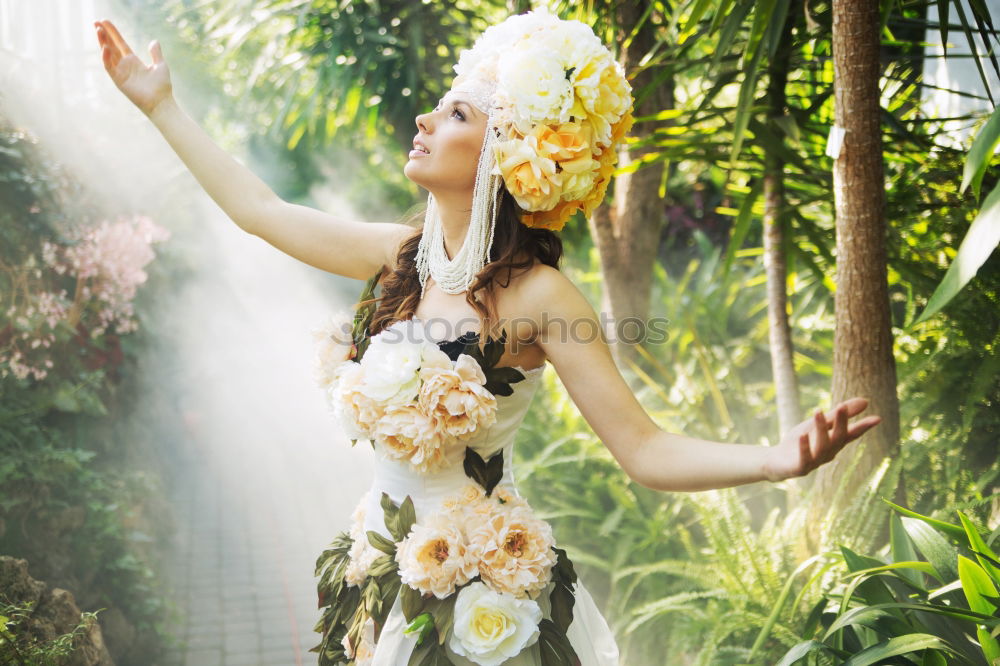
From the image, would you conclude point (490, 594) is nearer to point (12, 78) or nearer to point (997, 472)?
point (997, 472)

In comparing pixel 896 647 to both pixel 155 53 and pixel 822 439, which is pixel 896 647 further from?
pixel 155 53

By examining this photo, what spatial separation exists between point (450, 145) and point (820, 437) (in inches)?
33.5

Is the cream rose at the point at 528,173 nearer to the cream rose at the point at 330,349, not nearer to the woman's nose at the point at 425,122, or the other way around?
the woman's nose at the point at 425,122

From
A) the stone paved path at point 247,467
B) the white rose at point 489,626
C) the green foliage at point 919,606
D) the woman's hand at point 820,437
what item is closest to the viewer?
the woman's hand at point 820,437

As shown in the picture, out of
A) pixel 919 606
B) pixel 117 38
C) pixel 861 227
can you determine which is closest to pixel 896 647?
pixel 919 606

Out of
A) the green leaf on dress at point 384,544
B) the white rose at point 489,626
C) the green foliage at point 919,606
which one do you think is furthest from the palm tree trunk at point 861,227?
the green leaf on dress at point 384,544

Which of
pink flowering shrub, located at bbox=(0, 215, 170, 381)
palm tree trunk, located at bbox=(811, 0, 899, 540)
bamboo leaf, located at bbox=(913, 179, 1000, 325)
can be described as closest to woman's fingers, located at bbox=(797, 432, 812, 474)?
bamboo leaf, located at bbox=(913, 179, 1000, 325)

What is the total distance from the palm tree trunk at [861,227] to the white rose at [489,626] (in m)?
1.25

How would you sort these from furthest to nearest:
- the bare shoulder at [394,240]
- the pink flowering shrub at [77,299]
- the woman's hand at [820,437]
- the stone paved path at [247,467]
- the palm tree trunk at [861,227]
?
the stone paved path at [247,467], the pink flowering shrub at [77,299], the palm tree trunk at [861,227], the bare shoulder at [394,240], the woman's hand at [820,437]

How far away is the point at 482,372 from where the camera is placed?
57.4 inches

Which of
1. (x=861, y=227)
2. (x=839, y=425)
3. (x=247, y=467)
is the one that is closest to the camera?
(x=839, y=425)

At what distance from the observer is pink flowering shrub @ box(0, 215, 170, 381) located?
7.48 feet

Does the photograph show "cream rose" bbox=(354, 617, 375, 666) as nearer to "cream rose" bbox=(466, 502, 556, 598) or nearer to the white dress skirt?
the white dress skirt

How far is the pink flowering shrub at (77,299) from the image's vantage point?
228 centimetres
